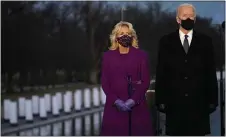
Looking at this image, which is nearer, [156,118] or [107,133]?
[107,133]

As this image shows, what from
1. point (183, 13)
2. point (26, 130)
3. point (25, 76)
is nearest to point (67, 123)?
point (26, 130)

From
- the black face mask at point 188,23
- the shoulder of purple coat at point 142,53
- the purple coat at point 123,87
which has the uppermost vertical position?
the black face mask at point 188,23

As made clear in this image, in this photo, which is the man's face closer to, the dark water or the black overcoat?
the black overcoat

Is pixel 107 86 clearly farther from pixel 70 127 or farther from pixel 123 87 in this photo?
pixel 70 127

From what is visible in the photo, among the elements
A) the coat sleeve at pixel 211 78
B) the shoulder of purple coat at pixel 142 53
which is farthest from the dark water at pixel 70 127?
the coat sleeve at pixel 211 78

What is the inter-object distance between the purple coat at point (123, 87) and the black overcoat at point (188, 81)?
0.53 ft

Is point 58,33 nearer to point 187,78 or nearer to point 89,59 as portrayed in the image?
point 89,59

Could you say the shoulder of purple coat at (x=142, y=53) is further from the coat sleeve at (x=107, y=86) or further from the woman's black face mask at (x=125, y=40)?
the coat sleeve at (x=107, y=86)

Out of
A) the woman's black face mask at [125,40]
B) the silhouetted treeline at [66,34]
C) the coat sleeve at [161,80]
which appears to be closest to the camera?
the woman's black face mask at [125,40]

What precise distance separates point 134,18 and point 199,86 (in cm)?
85

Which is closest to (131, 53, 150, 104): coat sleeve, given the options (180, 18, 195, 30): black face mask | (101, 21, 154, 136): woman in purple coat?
(101, 21, 154, 136): woman in purple coat

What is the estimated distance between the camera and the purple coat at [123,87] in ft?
8.71

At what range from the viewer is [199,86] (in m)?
2.75

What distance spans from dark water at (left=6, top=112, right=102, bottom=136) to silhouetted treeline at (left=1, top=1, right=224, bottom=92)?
0.35 meters
